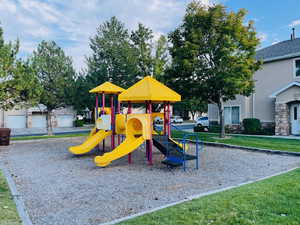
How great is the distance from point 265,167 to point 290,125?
1008 centimetres

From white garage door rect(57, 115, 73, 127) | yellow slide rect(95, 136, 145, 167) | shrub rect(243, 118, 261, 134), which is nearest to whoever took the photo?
yellow slide rect(95, 136, 145, 167)

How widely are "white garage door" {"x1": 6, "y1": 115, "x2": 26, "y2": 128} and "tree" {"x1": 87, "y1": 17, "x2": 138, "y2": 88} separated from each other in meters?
14.3

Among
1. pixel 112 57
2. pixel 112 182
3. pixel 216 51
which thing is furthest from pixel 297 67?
pixel 112 57

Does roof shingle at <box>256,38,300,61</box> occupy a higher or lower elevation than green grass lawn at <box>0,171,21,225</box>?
higher

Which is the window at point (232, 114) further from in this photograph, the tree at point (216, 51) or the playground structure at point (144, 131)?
the playground structure at point (144, 131)

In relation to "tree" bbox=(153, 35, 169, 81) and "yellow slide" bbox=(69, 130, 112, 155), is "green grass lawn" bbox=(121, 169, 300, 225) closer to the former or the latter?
"yellow slide" bbox=(69, 130, 112, 155)

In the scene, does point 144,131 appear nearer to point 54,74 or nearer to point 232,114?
point 232,114

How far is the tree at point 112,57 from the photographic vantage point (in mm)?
27906

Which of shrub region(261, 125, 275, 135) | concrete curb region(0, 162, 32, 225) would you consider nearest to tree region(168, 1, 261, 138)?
shrub region(261, 125, 275, 135)

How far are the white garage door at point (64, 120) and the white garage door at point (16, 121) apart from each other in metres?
5.05

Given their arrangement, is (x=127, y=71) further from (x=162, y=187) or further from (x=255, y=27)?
(x=162, y=187)

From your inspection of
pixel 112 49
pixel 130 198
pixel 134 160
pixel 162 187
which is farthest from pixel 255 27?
pixel 112 49

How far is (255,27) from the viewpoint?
14.1 metres

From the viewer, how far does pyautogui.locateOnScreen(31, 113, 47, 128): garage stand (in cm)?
3656
